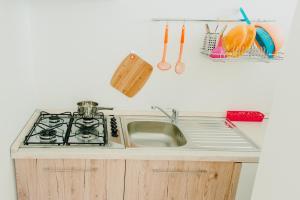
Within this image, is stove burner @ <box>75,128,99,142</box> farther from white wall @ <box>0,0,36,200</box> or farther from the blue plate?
the blue plate

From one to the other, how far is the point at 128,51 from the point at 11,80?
0.76 metres

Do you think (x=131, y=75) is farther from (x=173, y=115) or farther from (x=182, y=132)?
(x=182, y=132)

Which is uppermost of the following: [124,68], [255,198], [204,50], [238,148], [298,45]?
[298,45]

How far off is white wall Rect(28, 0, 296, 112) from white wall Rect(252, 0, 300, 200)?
1135 millimetres

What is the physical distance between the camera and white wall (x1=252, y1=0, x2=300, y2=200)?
816 millimetres

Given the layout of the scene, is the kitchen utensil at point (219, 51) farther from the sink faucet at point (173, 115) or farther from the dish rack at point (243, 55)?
the sink faucet at point (173, 115)

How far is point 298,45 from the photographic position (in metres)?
0.81

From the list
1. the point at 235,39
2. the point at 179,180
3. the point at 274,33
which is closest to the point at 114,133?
the point at 179,180

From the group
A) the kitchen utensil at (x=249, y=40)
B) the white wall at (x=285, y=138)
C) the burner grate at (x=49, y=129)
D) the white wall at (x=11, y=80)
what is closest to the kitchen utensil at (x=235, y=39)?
the kitchen utensil at (x=249, y=40)

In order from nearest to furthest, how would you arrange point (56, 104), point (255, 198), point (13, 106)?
point (255, 198)
point (13, 106)
point (56, 104)

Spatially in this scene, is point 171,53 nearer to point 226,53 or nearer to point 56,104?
point 226,53

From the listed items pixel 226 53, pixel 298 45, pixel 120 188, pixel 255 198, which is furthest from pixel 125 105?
pixel 298 45

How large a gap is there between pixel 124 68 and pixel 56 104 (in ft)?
1.72

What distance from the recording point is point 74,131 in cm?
173
